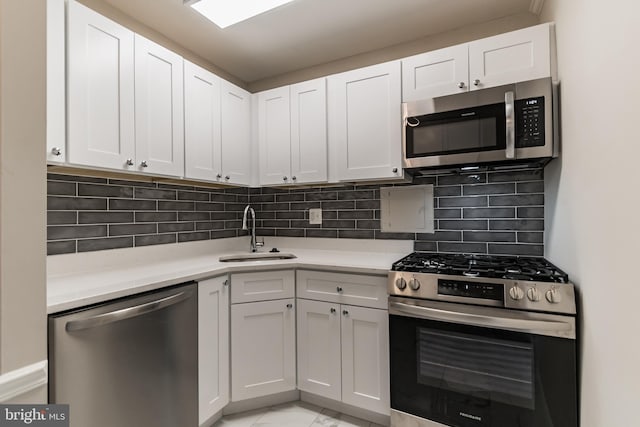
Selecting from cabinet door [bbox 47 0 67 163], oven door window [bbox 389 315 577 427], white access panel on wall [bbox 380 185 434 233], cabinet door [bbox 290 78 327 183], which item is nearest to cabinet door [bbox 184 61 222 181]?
cabinet door [bbox 290 78 327 183]

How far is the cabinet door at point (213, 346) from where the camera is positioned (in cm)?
169

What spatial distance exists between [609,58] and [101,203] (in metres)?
2.35

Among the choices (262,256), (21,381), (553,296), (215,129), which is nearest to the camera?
(21,381)

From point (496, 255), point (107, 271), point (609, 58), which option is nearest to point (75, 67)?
point (107, 271)

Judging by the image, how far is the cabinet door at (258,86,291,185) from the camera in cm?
240

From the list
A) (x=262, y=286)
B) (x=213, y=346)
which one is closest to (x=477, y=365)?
(x=262, y=286)

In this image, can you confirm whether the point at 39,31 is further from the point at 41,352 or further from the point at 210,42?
the point at 210,42

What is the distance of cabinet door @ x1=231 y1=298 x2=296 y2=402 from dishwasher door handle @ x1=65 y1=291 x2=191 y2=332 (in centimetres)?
44

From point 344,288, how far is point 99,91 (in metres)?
1.64

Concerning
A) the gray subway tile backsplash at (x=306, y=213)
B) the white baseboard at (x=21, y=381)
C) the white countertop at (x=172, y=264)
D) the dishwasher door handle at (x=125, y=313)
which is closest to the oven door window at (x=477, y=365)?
the white countertop at (x=172, y=264)

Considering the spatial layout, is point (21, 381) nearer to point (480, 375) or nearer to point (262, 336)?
point (262, 336)

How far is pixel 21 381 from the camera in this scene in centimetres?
71

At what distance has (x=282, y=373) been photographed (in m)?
1.98

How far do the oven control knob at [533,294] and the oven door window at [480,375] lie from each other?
0.51 ft
